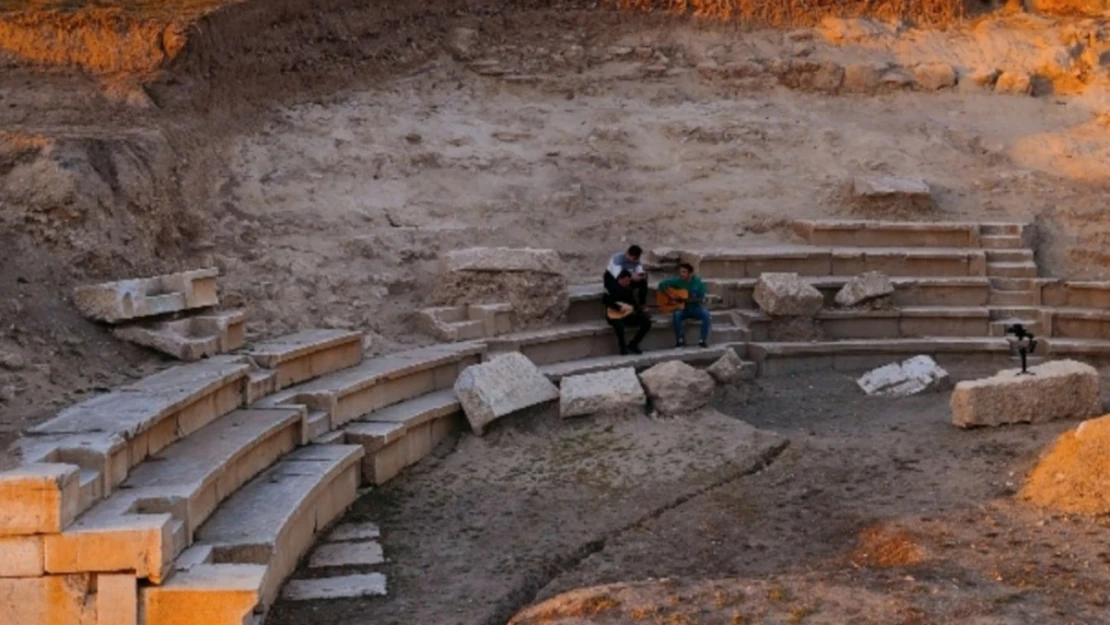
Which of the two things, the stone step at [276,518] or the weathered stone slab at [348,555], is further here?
the weathered stone slab at [348,555]

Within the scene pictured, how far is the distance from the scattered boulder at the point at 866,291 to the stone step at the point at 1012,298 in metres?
1.14

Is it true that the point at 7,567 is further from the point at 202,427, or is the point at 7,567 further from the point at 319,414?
the point at 319,414

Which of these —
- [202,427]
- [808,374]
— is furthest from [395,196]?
[202,427]

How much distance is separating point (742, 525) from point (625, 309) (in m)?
3.73

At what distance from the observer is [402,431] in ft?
30.0

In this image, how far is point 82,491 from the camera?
6.07 m

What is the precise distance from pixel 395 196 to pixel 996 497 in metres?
6.67

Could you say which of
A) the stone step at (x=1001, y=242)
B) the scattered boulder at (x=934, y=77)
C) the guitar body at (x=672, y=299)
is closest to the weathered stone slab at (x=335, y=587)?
the guitar body at (x=672, y=299)

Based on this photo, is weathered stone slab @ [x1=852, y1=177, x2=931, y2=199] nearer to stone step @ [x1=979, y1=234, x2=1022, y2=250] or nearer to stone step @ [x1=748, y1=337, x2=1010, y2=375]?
stone step @ [x1=979, y1=234, x2=1022, y2=250]

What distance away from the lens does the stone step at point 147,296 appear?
8547 millimetres

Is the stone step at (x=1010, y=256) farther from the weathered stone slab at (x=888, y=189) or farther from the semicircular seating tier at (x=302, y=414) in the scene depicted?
the weathered stone slab at (x=888, y=189)

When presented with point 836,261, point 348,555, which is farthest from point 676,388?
point 348,555

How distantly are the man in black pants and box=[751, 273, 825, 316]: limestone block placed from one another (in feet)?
4.41

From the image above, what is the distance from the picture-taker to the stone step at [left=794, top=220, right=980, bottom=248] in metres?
13.5
